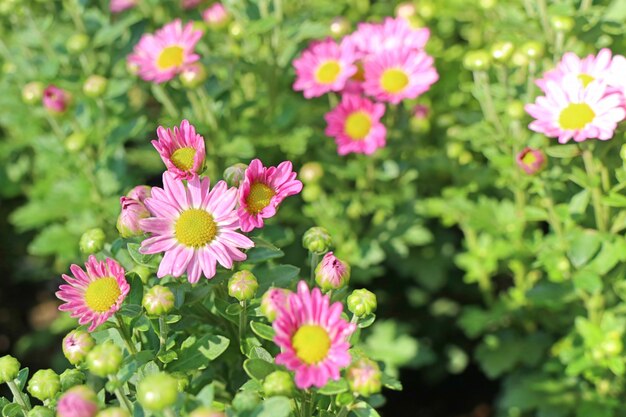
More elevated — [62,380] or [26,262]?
[26,262]

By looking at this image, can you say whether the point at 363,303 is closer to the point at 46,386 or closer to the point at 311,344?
the point at 311,344

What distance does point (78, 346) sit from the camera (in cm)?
150

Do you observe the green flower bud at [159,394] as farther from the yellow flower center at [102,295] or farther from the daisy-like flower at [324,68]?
the daisy-like flower at [324,68]

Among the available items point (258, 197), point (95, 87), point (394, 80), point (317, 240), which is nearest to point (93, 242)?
point (258, 197)

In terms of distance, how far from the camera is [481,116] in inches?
102

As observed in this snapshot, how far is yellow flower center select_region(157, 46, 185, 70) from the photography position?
97.7 inches

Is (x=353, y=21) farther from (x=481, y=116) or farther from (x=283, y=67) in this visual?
(x=481, y=116)

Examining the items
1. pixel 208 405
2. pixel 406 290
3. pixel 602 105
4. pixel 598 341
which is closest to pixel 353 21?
pixel 406 290

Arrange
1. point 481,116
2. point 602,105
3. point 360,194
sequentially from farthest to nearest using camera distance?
point 360,194, point 481,116, point 602,105

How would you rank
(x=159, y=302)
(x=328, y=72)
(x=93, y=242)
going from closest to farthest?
(x=159, y=302) → (x=93, y=242) → (x=328, y=72)

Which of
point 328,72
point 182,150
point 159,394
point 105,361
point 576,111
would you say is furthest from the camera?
point 328,72

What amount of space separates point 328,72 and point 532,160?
87 cm

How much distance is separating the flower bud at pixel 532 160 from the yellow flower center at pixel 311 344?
955mm

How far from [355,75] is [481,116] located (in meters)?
0.49
